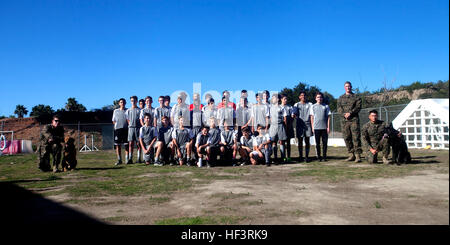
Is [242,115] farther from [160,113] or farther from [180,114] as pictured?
[160,113]

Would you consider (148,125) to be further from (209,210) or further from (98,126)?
(98,126)

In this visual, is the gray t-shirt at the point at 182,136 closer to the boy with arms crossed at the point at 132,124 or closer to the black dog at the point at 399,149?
the boy with arms crossed at the point at 132,124

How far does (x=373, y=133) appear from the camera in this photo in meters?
8.09

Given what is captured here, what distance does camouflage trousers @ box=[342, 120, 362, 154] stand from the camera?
861 centimetres

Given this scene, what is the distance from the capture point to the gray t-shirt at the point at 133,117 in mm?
9914

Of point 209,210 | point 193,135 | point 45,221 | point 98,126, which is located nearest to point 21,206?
point 45,221

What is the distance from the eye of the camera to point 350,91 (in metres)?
8.91

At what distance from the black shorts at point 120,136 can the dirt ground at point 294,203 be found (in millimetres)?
5346

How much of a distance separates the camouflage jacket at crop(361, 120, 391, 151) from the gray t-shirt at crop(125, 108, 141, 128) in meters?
7.16

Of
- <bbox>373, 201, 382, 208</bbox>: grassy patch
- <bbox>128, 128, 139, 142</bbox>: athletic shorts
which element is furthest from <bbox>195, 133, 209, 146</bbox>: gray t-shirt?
<bbox>373, 201, 382, 208</bbox>: grassy patch

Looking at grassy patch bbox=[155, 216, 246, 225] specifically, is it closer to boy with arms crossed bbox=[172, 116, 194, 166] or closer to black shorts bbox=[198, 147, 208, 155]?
black shorts bbox=[198, 147, 208, 155]

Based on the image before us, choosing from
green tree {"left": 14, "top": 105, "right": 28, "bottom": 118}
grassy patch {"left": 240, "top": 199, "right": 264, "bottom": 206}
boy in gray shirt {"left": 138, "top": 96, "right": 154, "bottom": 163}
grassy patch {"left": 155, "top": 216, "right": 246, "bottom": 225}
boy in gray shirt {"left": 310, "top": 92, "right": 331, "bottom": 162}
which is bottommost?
grassy patch {"left": 240, "top": 199, "right": 264, "bottom": 206}

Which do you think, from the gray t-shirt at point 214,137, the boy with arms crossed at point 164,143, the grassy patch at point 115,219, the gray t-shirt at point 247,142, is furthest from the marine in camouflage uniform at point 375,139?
the grassy patch at point 115,219
